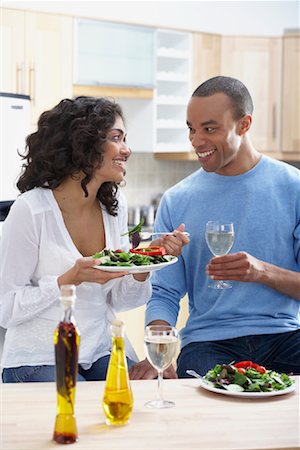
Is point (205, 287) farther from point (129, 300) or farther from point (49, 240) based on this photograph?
point (49, 240)

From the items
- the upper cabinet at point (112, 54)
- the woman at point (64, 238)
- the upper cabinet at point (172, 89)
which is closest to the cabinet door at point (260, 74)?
the upper cabinet at point (172, 89)

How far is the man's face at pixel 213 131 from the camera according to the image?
2.88m

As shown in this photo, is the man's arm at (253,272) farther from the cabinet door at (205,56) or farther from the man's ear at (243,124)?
the cabinet door at (205,56)

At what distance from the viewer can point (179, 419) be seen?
180cm

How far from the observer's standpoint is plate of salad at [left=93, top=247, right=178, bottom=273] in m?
2.32

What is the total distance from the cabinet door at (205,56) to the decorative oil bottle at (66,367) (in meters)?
4.25

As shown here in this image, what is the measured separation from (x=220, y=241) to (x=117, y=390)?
95 centimetres

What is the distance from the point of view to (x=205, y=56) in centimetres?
573

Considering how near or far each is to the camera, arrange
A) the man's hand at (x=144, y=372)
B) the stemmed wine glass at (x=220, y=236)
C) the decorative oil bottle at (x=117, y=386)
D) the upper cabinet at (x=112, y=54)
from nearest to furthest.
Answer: the decorative oil bottle at (x=117, y=386) < the man's hand at (x=144, y=372) < the stemmed wine glass at (x=220, y=236) < the upper cabinet at (x=112, y=54)

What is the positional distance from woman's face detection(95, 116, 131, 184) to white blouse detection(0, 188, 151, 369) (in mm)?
197

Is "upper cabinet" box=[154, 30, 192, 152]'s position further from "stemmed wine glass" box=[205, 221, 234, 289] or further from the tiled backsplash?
"stemmed wine glass" box=[205, 221, 234, 289]

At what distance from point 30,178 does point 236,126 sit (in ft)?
2.44

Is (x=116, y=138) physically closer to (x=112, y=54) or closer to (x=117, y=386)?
(x=117, y=386)

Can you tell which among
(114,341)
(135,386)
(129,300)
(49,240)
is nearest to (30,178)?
(49,240)
